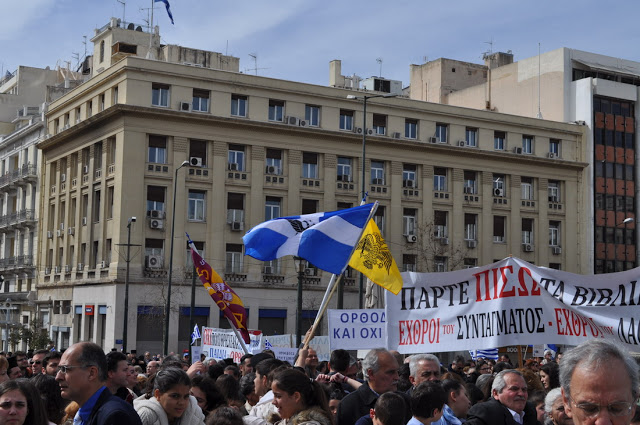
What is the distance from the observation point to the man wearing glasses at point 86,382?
5629mm

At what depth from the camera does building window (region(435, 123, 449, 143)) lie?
53.8m

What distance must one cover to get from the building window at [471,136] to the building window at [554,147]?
200 inches

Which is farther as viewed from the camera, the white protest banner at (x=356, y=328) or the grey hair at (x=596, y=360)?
the white protest banner at (x=356, y=328)

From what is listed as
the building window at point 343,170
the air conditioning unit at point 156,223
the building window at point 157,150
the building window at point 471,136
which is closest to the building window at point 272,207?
the building window at point 343,170

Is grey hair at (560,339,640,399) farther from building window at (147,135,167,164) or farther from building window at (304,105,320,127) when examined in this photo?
building window at (304,105,320,127)

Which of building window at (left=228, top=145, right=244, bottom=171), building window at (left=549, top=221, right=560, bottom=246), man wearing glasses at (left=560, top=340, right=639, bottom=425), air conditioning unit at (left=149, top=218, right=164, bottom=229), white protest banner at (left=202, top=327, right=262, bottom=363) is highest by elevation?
building window at (left=228, top=145, right=244, bottom=171)

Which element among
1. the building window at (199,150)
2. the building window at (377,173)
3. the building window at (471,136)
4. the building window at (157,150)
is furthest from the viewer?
the building window at (471,136)

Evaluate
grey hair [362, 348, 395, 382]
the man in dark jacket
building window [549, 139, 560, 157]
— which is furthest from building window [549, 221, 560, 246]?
grey hair [362, 348, 395, 382]

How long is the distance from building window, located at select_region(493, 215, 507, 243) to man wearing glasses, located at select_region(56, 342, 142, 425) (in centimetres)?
5051

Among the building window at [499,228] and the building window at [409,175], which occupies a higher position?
the building window at [409,175]

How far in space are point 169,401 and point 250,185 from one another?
42632 millimetres

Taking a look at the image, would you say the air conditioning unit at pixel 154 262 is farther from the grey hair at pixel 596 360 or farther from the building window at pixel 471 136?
the grey hair at pixel 596 360

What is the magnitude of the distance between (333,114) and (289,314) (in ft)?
34.6

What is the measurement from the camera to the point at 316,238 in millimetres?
13508
